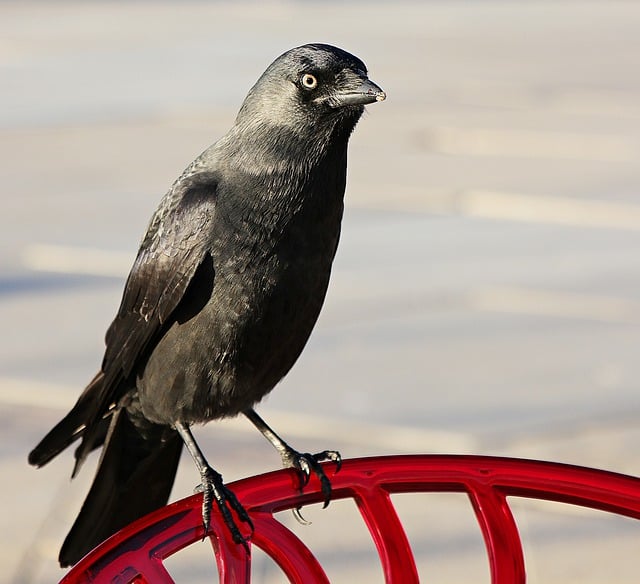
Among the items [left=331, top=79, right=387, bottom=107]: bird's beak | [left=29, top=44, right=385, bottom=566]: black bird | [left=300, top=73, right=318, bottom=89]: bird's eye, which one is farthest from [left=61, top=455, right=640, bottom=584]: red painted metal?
[left=300, top=73, right=318, bottom=89]: bird's eye

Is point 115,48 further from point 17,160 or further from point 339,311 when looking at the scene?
point 339,311

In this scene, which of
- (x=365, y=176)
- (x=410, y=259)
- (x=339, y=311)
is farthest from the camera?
(x=365, y=176)

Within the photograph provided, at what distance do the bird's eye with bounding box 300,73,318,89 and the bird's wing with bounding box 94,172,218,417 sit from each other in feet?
1.29

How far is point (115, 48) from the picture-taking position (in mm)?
19703

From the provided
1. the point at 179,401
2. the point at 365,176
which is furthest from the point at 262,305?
the point at 365,176

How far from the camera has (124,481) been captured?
13.6 ft

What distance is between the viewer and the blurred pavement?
19.1 feet

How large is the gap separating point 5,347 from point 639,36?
16.0 m

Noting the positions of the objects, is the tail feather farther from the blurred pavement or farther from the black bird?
the blurred pavement

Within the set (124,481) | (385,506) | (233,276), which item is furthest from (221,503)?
(124,481)

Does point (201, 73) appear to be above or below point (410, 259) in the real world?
above

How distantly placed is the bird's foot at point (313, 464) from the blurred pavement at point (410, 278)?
1.43m

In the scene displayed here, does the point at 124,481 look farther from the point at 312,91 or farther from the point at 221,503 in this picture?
the point at 312,91

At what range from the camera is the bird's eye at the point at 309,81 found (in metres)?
3.64
